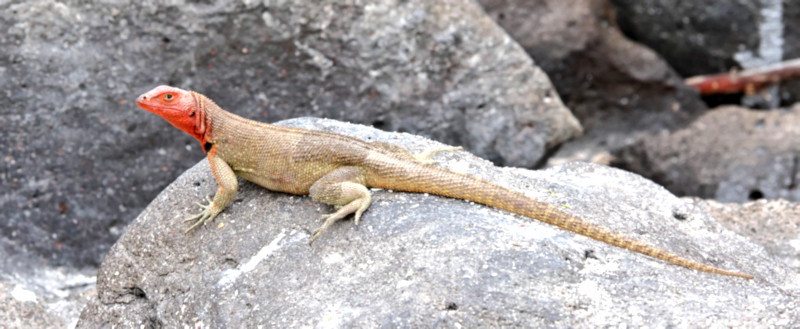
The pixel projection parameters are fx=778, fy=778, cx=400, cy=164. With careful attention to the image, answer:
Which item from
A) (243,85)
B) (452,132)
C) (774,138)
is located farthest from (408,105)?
(774,138)

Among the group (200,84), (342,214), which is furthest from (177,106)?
(200,84)

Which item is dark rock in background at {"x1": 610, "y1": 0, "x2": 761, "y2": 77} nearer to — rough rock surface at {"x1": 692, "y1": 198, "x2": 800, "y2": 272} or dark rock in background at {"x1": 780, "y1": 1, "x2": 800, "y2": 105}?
dark rock in background at {"x1": 780, "y1": 1, "x2": 800, "y2": 105}

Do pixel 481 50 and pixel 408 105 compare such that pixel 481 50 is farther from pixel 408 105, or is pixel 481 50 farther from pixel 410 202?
pixel 410 202

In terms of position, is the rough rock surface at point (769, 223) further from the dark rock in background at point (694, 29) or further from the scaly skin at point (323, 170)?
the dark rock in background at point (694, 29)

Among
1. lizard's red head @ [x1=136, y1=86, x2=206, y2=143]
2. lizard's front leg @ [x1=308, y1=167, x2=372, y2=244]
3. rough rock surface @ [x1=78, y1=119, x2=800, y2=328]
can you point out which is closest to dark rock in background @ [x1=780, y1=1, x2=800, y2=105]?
rough rock surface @ [x1=78, y1=119, x2=800, y2=328]

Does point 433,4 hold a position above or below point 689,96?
above

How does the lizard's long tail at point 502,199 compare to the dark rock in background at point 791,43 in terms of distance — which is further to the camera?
the dark rock in background at point 791,43

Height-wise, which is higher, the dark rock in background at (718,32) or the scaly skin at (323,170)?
the scaly skin at (323,170)

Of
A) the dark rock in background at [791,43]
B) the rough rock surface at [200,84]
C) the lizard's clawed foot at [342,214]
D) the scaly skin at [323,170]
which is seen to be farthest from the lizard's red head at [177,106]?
the dark rock in background at [791,43]
